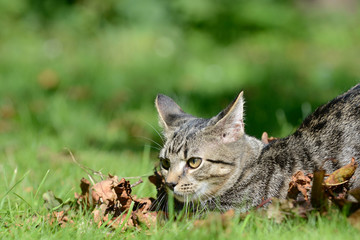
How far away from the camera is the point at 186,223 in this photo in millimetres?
2531

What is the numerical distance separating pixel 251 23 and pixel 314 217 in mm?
7440

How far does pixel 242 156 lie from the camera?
117 inches

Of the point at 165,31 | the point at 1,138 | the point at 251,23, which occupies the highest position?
the point at 251,23

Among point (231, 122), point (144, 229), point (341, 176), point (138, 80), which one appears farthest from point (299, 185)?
point (138, 80)

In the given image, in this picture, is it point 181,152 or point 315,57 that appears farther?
point 315,57

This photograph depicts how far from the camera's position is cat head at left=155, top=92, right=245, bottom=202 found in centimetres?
282

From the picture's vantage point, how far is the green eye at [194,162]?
9.38 feet

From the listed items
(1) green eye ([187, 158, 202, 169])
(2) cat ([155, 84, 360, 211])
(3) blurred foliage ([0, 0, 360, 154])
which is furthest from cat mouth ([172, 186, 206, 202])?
(3) blurred foliage ([0, 0, 360, 154])

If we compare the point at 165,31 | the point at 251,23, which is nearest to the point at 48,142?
the point at 165,31

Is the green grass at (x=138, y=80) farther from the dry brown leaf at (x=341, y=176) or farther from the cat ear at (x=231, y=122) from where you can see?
the cat ear at (x=231, y=122)

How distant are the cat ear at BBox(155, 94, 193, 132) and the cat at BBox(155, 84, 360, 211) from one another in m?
0.14

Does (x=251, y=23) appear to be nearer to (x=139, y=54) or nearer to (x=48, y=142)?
(x=139, y=54)

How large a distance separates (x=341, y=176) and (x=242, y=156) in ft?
1.97

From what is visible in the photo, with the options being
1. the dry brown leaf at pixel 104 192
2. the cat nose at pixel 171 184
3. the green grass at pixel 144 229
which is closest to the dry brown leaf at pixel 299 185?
the green grass at pixel 144 229
